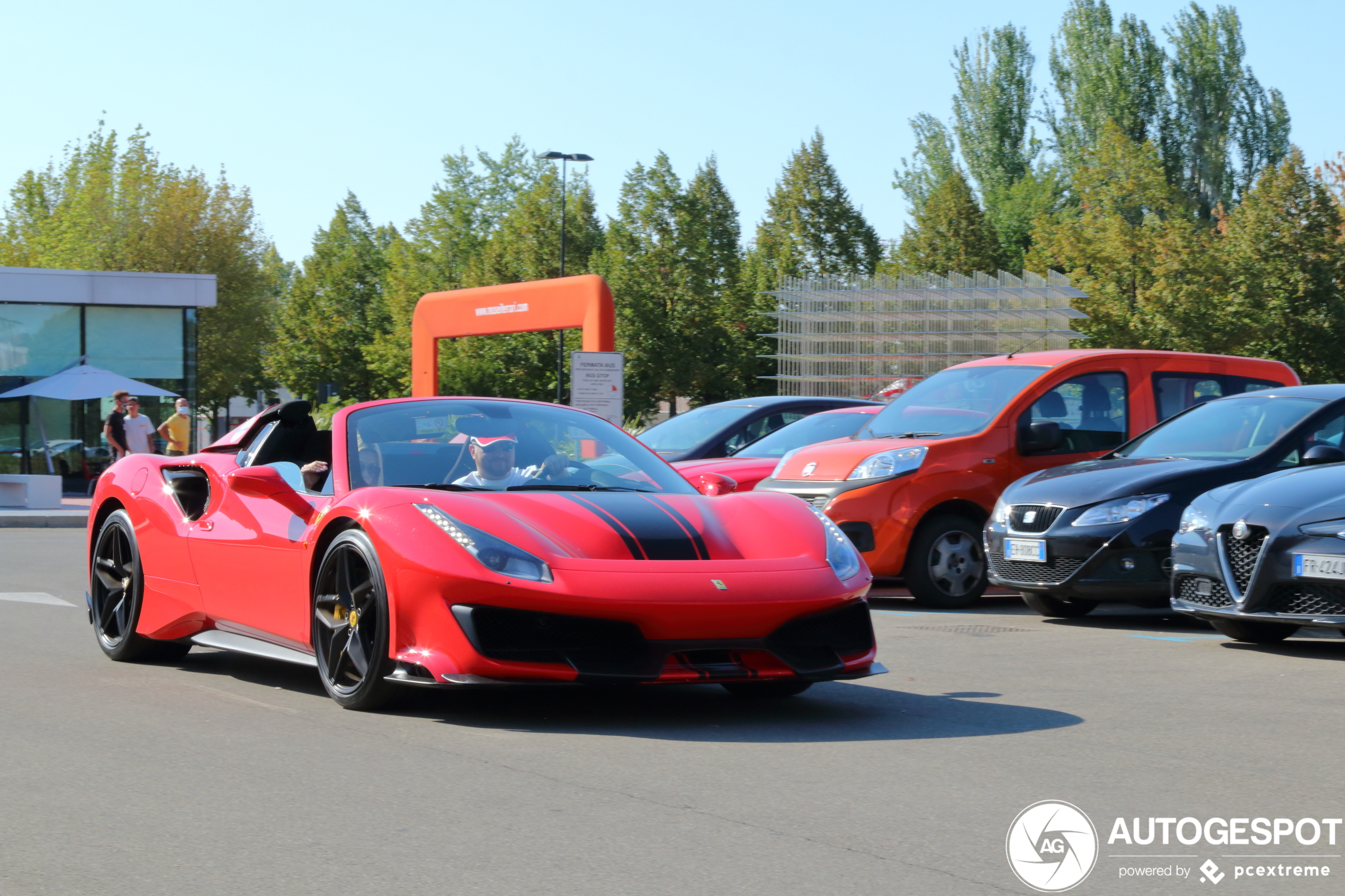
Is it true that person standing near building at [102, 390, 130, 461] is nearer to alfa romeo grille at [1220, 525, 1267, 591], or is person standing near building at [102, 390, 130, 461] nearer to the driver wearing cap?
the driver wearing cap

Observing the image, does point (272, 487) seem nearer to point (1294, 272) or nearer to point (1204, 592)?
point (1204, 592)

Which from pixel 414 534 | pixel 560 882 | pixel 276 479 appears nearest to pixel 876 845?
pixel 560 882

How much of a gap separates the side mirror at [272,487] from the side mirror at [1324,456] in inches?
230

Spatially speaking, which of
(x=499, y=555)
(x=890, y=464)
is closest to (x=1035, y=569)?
(x=890, y=464)

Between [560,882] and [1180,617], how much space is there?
7.92 m

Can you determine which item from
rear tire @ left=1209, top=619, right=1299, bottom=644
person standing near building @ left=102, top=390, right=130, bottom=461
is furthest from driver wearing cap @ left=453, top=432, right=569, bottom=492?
person standing near building @ left=102, top=390, right=130, bottom=461

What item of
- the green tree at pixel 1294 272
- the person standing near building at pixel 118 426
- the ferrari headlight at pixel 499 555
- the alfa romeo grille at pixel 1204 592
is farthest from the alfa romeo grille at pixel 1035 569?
the green tree at pixel 1294 272

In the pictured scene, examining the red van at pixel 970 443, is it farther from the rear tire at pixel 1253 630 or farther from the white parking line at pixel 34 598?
the white parking line at pixel 34 598

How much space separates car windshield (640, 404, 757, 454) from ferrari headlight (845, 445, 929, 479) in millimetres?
2975

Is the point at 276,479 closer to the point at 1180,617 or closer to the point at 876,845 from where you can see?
the point at 876,845

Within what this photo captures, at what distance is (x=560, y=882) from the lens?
364 cm

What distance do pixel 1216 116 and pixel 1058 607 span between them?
63924mm

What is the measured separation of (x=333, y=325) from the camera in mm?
75125

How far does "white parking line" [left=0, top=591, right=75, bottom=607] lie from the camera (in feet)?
35.1
